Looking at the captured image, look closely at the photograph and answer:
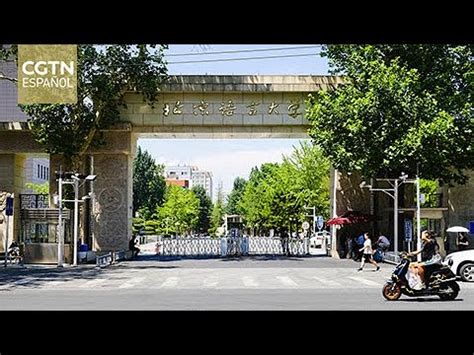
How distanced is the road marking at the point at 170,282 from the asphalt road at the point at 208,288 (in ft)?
0.10

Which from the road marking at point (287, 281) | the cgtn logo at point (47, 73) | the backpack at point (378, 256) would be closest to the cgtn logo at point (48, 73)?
the cgtn logo at point (47, 73)

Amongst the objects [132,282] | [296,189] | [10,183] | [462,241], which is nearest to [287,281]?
[132,282]

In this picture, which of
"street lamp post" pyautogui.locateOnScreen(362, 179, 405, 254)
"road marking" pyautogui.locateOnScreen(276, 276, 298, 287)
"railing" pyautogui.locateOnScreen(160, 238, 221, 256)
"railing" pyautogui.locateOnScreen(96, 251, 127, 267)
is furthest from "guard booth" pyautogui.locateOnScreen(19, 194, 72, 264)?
"street lamp post" pyautogui.locateOnScreen(362, 179, 405, 254)

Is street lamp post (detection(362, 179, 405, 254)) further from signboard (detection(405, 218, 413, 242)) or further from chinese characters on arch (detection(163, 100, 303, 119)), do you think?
chinese characters on arch (detection(163, 100, 303, 119))

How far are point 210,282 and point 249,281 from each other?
1187 millimetres

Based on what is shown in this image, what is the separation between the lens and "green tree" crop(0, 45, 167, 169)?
31844mm

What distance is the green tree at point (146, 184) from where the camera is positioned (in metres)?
96.7

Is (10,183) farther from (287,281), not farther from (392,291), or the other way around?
(392,291)

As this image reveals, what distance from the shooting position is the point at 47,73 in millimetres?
23281

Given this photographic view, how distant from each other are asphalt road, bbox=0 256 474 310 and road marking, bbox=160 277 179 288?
0.10ft

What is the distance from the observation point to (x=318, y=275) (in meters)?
25.6
